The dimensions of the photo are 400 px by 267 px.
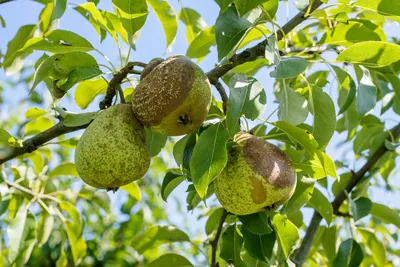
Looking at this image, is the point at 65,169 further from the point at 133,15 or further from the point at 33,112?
the point at 133,15

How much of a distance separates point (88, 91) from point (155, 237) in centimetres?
64

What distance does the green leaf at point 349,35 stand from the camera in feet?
6.24

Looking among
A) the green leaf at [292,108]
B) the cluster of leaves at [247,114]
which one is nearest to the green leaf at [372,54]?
the cluster of leaves at [247,114]

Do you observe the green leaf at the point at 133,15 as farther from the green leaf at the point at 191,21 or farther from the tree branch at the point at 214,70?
the green leaf at the point at 191,21

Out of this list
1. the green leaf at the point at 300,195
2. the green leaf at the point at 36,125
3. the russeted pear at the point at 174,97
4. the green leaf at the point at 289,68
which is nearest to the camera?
the green leaf at the point at 289,68

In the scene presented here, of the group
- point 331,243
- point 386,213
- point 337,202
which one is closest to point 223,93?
point 337,202

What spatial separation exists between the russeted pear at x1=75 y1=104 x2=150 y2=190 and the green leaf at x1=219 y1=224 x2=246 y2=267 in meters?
0.42

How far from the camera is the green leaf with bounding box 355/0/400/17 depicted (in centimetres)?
168

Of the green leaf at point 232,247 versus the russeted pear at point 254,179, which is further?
the green leaf at point 232,247

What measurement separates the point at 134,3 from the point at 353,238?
116 centimetres

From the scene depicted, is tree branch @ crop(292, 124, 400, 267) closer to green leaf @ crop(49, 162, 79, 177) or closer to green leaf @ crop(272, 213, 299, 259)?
green leaf @ crop(272, 213, 299, 259)

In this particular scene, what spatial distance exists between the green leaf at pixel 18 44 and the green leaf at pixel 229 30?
1.04 meters

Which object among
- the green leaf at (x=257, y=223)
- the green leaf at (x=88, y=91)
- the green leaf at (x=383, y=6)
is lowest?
the green leaf at (x=257, y=223)

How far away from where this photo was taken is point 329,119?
5.42 ft
